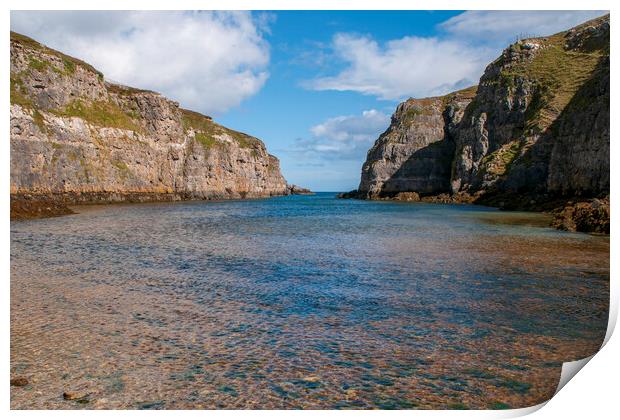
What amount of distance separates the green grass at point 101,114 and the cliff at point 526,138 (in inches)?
3431

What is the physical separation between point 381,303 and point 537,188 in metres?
88.0

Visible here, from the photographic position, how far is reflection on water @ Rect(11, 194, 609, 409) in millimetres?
7797

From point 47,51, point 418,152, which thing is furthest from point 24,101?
point 418,152

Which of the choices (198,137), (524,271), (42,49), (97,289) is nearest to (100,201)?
(42,49)

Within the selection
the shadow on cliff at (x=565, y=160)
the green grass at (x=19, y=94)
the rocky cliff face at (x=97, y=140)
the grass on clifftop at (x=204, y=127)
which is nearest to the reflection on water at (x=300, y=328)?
the shadow on cliff at (x=565, y=160)

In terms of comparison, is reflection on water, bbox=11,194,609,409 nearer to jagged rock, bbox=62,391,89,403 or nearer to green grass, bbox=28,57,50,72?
jagged rock, bbox=62,391,89,403

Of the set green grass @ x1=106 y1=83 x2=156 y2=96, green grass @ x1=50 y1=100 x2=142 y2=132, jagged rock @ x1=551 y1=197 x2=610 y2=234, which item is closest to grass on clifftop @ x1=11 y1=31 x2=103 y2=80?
green grass @ x1=50 y1=100 x2=142 y2=132

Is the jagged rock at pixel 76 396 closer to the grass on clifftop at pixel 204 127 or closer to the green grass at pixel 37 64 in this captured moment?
the green grass at pixel 37 64

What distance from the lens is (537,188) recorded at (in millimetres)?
89500

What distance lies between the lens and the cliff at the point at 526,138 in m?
64.8

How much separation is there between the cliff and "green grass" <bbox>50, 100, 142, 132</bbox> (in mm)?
87140

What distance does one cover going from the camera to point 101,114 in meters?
101

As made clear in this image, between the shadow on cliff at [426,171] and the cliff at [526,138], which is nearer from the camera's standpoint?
the cliff at [526,138]
